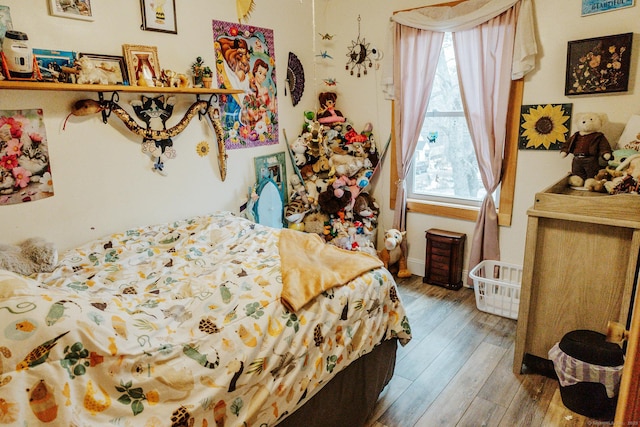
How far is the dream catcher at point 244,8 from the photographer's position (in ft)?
9.78

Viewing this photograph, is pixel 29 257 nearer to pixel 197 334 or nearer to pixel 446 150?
pixel 197 334

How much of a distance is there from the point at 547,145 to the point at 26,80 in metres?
3.07

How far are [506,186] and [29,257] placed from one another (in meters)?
3.00

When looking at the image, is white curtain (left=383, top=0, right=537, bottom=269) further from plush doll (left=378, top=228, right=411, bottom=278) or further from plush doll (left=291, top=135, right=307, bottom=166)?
plush doll (left=291, top=135, right=307, bottom=166)

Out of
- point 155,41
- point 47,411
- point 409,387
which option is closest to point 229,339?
point 47,411

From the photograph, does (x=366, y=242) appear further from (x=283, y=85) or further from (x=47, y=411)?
(x=47, y=411)

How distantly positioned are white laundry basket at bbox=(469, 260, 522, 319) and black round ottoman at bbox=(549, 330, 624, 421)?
0.77 meters

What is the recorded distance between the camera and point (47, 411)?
99 cm

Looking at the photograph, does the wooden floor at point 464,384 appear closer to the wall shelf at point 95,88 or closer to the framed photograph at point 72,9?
the wall shelf at point 95,88

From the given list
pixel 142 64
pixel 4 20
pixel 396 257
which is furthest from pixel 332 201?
pixel 4 20

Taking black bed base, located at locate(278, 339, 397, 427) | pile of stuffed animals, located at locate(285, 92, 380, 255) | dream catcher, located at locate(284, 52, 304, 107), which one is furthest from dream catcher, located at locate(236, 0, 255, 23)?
black bed base, located at locate(278, 339, 397, 427)

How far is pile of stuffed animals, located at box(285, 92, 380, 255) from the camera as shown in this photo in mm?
3373

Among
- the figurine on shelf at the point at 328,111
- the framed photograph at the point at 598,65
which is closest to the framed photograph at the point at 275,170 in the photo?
the figurine on shelf at the point at 328,111

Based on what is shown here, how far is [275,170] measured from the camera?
11.2 feet
